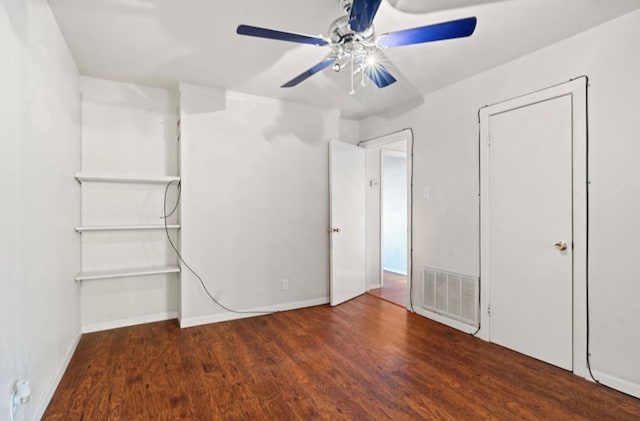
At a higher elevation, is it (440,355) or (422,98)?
(422,98)

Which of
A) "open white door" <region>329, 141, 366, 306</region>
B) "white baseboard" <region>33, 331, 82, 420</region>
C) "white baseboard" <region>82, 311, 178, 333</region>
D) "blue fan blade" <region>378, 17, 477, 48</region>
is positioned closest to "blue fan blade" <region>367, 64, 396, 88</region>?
"blue fan blade" <region>378, 17, 477, 48</region>

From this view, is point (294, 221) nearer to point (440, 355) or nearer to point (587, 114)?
point (440, 355)

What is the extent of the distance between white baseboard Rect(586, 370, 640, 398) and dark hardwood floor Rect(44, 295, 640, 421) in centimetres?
5

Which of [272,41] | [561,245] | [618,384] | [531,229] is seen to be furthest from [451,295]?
[272,41]

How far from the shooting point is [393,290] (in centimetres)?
499

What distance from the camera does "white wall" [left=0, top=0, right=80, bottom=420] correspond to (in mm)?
1522

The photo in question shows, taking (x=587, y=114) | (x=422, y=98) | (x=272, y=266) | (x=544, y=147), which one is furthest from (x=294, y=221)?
(x=587, y=114)

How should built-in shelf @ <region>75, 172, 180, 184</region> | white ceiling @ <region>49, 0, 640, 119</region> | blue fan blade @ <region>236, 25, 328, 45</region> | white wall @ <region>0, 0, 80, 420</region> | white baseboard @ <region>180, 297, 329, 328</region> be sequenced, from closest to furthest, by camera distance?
white wall @ <region>0, 0, 80, 420</region>, blue fan blade @ <region>236, 25, 328, 45</region>, white ceiling @ <region>49, 0, 640, 119</region>, built-in shelf @ <region>75, 172, 180, 184</region>, white baseboard @ <region>180, 297, 329, 328</region>

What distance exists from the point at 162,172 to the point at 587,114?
155 inches

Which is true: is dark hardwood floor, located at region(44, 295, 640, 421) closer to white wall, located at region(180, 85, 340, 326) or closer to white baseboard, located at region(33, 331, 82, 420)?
white baseboard, located at region(33, 331, 82, 420)

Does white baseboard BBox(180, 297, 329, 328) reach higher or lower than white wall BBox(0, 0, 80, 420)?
lower

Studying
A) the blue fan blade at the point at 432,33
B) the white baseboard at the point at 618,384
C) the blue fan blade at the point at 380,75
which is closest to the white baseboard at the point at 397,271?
the white baseboard at the point at 618,384

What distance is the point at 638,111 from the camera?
2.19 meters

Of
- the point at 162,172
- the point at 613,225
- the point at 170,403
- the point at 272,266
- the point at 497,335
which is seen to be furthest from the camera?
the point at 272,266
